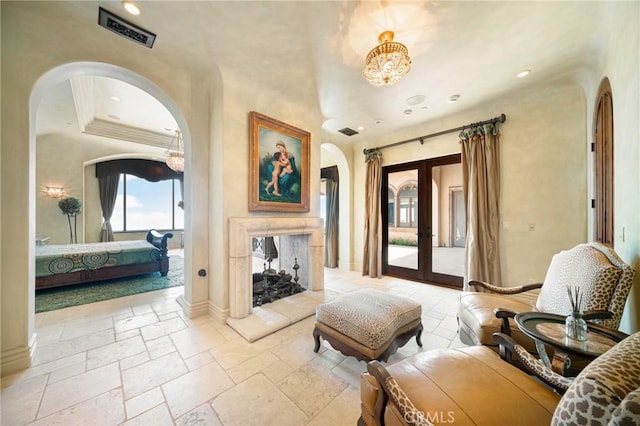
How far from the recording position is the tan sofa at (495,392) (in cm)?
54

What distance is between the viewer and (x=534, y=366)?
110 cm

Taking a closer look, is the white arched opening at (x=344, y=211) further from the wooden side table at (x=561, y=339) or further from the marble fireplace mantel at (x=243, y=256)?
the wooden side table at (x=561, y=339)

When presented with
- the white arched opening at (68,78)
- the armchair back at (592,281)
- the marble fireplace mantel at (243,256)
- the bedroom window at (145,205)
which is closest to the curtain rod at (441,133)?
the armchair back at (592,281)

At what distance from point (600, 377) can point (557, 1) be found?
9.24 ft

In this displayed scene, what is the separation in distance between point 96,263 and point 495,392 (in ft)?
18.4

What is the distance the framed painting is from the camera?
116 inches

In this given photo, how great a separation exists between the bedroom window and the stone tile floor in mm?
5828

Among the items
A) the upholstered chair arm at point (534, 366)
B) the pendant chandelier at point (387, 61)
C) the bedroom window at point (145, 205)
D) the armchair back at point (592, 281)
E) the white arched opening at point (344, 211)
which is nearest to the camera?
the upholstered chair arm at point (534, 366)

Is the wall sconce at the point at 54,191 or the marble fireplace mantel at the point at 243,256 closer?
the marble fireplace mantel at the point at 243,256

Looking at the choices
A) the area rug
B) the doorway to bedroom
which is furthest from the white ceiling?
the area rug

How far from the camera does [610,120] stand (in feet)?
7.10

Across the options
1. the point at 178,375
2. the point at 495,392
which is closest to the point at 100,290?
the point at 178,375

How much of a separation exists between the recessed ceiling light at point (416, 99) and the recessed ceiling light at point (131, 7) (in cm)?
328

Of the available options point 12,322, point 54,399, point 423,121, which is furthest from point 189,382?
point 423,121
